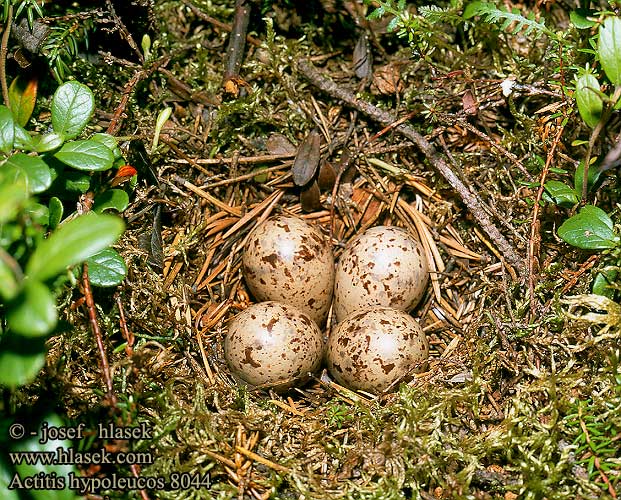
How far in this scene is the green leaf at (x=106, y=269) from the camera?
1.76 meters

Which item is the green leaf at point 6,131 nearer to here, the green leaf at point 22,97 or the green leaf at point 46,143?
the green leaf at point 46,143

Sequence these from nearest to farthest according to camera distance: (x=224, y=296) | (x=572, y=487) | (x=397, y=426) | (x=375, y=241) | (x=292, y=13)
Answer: (x=572, y=487), (x=397, y=426), (x=375, y=241), (x=224, y=296), (x=292, y=13)

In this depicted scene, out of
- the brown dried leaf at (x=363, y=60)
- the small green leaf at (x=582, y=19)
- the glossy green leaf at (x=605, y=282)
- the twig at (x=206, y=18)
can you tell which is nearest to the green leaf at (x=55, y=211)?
the twig at (x=206, y=18)

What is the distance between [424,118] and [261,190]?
718 millimetres

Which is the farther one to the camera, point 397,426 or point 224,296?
point 224,296

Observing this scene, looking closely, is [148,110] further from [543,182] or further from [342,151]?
[543,182]

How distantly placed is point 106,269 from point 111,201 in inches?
11.7

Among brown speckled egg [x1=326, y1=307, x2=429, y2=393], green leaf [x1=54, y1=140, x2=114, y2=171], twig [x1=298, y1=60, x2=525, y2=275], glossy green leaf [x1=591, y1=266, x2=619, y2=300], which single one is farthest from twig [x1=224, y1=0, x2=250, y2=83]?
glossy green leaf [x1=591, y1=266, x2=619, y2=300]

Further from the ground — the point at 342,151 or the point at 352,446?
the point at 342,151

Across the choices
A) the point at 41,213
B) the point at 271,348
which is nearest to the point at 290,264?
the point at 271,348

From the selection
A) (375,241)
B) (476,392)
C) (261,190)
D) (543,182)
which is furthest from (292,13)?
(476,392)

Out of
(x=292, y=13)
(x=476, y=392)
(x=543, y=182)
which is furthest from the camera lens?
(x=292, y=13)

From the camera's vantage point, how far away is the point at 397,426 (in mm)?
1824

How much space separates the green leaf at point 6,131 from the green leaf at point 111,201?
391 mm
